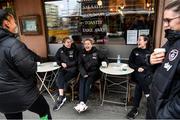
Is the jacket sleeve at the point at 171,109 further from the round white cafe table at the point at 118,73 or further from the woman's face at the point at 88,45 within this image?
the woman's face at the point at 88,45

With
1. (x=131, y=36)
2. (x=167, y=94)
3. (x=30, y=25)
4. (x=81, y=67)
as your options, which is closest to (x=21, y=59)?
(x=167, y=94)

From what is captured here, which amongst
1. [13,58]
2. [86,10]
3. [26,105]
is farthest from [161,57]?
[86,10]

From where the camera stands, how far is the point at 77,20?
519cm

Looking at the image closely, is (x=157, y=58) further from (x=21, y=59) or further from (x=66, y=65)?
(x=66, y=65)

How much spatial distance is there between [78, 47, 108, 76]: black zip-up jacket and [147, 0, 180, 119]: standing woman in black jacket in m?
2.70

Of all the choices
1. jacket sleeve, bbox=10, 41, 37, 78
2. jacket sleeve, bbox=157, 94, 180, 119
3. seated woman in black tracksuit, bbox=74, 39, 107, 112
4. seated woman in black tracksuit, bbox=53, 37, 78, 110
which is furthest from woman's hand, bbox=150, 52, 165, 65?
seated woman in black tracksuit, bbox=53, 37, 78, 110

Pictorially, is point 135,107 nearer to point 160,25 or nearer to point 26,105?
point 160,25

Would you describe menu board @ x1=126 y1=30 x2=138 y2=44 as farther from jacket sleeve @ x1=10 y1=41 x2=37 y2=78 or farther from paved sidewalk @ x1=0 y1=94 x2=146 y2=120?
jacket sleeve @ x1=10 y1=41 x2=37 y2=78

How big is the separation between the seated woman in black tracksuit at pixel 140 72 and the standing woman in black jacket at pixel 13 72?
1.96 m

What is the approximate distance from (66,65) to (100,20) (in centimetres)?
138

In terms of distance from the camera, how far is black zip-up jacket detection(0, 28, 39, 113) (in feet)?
7.56

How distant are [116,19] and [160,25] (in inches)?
39.6

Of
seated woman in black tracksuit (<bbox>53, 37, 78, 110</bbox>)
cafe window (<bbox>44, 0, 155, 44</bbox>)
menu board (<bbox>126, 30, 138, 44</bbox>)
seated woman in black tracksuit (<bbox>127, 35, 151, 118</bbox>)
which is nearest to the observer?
seated woman in black tracksuit (<bbox>127, 35, 151, 118</bbox>)

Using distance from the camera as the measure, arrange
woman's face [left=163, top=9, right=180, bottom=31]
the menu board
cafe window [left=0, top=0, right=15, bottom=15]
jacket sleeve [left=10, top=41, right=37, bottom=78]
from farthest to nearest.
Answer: cafe window [left=0, top=0, right=15, bottom=15], the menu board, jacket sleeve [left=10, top=41, right=37, bottom=78], woman's face [left=163, top=9, right=180, bottom=31]
